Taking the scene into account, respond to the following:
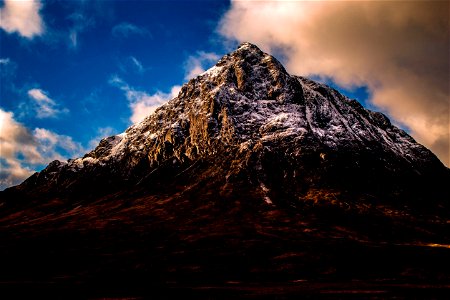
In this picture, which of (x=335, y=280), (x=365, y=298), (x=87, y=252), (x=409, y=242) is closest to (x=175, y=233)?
(x=87, y=252)

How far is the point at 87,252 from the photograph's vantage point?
10162 cm

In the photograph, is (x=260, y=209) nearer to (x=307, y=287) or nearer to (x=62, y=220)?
(x=62, y=220)

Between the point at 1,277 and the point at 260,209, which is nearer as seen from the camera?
the point at 1,277

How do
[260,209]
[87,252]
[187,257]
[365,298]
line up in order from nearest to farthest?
[365,298]
[187,257]
[87,252]
[260,209]

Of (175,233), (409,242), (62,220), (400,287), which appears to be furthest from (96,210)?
(400,287)

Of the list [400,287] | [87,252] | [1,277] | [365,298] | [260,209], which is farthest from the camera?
[260,209]

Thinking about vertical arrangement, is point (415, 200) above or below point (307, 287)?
above

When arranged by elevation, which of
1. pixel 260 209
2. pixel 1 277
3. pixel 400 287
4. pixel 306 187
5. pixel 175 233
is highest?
pixel 306 187

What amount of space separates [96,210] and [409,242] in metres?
142

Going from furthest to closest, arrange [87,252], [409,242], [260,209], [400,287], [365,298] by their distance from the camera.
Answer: [260,209] < [409,242] < [87,252] < [400,287] < [365,298]

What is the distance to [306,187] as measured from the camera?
19212cm

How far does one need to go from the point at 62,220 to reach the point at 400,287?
150 metres

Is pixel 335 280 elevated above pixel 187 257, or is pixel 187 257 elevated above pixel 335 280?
pixel 187 257

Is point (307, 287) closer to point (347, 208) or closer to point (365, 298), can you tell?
point (365, 298)
